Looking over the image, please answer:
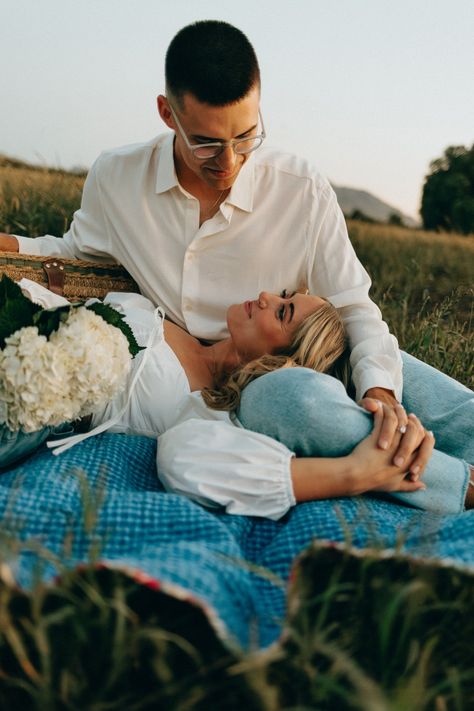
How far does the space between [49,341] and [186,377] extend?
807 millimetres

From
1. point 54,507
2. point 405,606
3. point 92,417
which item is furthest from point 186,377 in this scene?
point 405,606

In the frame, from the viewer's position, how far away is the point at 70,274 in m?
3.59

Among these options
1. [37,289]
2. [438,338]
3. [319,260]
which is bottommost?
[438,338]

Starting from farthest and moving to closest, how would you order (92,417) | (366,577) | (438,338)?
(438,338), (92,417), (366,577)

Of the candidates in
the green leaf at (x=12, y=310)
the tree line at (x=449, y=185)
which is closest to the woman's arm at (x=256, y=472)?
the green leaf at (x=12, y=310)

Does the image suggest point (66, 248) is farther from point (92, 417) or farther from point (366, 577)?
point (366, 577)

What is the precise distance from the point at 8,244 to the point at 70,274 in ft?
1.27

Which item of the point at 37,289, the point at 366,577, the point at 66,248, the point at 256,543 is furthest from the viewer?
the point at 66,248

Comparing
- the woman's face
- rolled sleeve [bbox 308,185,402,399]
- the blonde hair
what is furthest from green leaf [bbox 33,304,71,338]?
rolled sleeve [bbox 308,185,402,399]

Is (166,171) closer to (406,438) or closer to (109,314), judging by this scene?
(109,314)

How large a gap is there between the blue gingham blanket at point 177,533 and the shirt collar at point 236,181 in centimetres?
135

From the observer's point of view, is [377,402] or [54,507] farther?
[377,402]

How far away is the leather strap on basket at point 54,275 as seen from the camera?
3529 millimetres

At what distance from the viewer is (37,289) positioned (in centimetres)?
330
